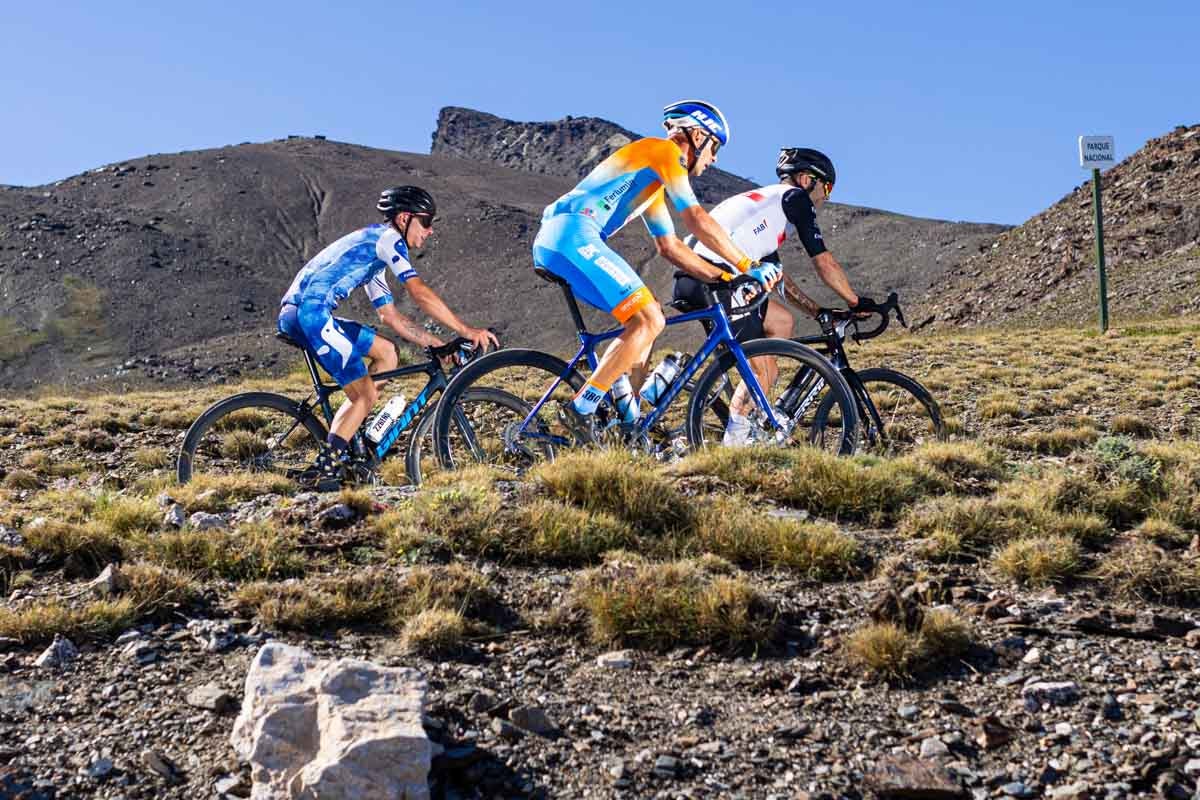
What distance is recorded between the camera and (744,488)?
21.1 ft

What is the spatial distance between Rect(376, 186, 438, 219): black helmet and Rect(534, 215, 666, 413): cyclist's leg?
1541 millimetres

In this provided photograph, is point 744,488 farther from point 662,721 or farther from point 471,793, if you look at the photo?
point 471,793

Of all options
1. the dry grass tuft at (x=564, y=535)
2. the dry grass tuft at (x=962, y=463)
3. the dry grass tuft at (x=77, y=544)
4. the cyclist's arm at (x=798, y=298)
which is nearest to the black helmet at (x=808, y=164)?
the cyclist's arm at (x=798, y=298)

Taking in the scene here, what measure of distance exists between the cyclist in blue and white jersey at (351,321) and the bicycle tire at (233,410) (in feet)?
1.11

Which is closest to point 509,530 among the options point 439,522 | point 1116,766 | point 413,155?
point 439,522

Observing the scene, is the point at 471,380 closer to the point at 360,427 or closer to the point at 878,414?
the point at 360,427

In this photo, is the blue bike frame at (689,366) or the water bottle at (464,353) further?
the water bottle at (464,353)

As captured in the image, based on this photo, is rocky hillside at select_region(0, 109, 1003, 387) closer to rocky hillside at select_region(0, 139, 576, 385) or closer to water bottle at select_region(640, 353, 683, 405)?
rocky hillside at select_region(0, 139, 576, 385)

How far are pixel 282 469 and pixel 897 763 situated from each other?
18.1 ft

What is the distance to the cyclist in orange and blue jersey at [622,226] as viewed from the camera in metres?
6.75

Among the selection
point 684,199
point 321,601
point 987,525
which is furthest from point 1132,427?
point 321,601

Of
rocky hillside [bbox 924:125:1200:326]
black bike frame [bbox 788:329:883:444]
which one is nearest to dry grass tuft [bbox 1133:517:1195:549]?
black bike frame [bbox 788:329:883:444]

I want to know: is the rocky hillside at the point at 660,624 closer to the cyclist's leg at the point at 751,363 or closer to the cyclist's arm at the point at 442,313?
the cyclist's leg at the point at 751,363

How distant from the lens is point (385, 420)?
26.7ft
